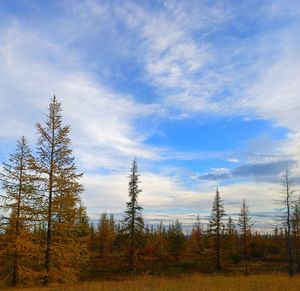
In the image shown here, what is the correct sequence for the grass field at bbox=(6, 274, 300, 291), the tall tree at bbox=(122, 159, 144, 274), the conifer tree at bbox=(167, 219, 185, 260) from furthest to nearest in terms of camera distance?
the conifer tree at bbox=(167, 219, 185, 260) < the tall tree at bbox=(122, 159, 144, 274) < the grass field at bbox=(6, 274, 300, 291)

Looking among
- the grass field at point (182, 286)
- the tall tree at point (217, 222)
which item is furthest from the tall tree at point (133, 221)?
the grass field at point (182, 286)

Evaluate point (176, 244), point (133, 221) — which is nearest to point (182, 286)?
point (133, 221)

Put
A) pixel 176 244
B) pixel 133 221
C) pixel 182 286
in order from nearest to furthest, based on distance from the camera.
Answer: pixel 182 286, pixel 133 221, pixel 176 244

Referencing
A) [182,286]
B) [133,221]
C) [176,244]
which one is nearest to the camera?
[182,286]

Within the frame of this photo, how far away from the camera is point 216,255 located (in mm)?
56094

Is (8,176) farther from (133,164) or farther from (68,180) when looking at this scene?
(133,164)

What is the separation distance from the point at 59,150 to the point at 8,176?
8805 millimetres

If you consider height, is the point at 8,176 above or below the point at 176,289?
above

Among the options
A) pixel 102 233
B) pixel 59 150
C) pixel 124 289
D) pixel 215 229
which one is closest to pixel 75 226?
pixel 59 150

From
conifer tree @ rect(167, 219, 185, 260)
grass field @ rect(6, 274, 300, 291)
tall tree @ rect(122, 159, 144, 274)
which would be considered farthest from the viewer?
conifer tree @ rect(167, 219, 185, 260)

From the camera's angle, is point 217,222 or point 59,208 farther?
point 217,222

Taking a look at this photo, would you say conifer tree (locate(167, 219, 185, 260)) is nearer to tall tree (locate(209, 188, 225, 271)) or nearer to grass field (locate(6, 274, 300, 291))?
tall tree (locate(209, 188, 225, 271))

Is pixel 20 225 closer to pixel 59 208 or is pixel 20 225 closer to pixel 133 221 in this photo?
pixel 59 208

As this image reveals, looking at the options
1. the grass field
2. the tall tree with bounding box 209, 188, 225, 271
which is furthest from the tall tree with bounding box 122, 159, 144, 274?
the grass field
